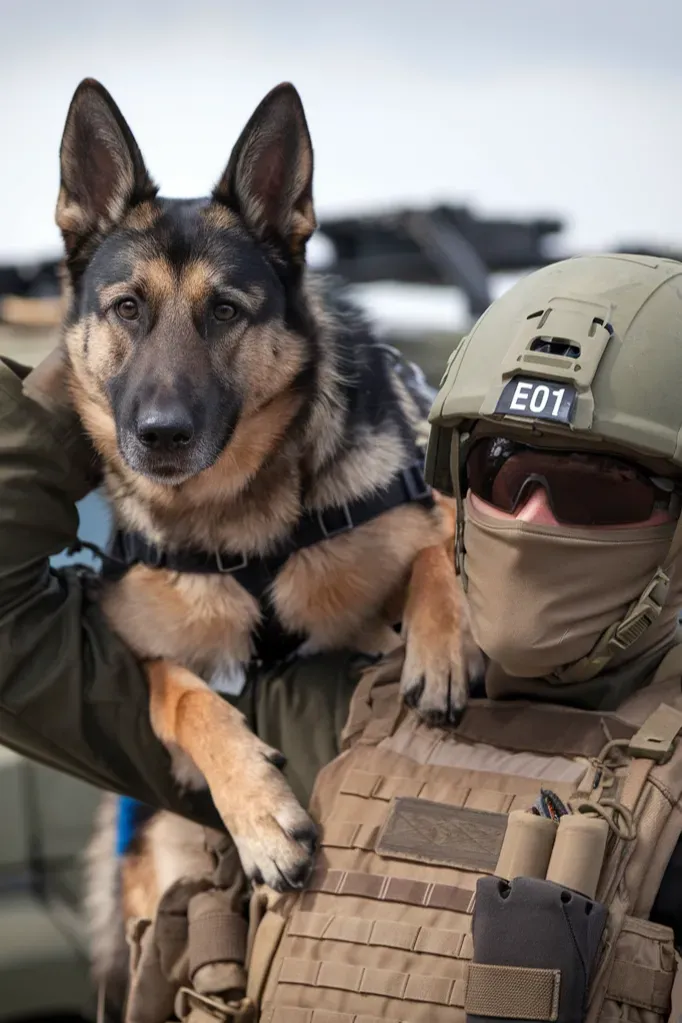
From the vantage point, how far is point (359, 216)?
6.91 meters

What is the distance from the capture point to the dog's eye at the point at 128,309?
240 centimetres

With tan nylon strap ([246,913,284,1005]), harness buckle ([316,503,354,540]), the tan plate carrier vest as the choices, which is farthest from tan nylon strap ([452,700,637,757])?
harness buckle ([316,503,354,540])

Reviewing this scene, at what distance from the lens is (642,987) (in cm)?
156

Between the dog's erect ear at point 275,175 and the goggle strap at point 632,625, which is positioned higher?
the dog's erect ear at point 275,175

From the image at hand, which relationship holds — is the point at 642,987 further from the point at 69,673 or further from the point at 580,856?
the point at 69,673

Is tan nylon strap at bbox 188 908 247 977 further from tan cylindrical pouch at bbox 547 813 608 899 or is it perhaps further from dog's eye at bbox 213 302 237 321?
dog's eye at bbox 213 302 237 321

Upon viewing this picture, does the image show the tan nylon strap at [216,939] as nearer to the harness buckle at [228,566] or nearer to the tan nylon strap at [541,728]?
the tan nylon strap at [541,728]

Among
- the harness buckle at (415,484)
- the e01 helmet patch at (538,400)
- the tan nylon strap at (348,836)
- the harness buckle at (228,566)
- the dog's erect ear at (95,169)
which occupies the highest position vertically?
the dog's erect ear at (95,169)

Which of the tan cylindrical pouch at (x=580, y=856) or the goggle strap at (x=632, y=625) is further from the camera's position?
the goggle strap at (x=632, y=625)

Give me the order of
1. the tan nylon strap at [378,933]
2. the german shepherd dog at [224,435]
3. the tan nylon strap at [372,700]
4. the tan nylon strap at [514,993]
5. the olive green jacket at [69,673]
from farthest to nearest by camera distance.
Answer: the german shepherd dog at [224,435]
the olive green jacket at [69,673]
the tan nylon strap at [372,700]
the tan nylon strap at [378,933]
the tan nylon strap at [514,993]

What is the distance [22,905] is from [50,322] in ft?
6.09

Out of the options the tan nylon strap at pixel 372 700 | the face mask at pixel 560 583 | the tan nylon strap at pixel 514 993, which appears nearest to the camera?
the tan nylon strap at pixel 514 993

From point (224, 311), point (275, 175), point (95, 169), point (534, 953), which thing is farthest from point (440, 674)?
point (95, 169)

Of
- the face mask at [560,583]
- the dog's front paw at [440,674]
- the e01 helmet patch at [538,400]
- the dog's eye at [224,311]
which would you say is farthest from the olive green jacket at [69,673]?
the e01 helmet patch at [538,400]
